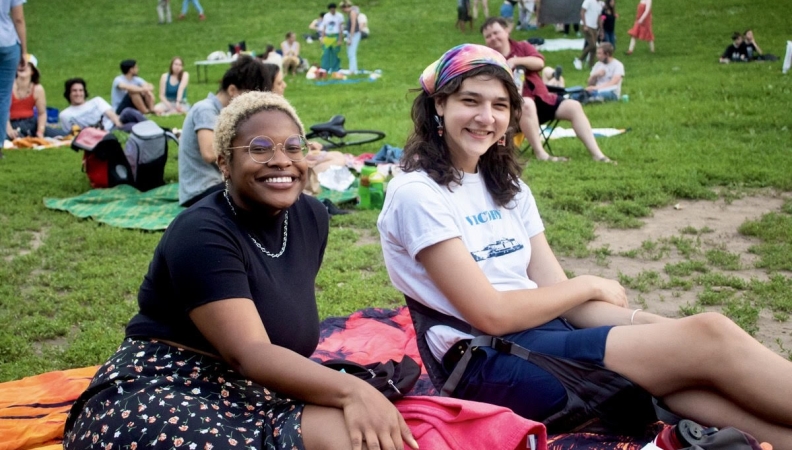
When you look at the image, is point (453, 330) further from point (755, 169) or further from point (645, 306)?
point (755, 169)

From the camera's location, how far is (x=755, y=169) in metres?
8.22

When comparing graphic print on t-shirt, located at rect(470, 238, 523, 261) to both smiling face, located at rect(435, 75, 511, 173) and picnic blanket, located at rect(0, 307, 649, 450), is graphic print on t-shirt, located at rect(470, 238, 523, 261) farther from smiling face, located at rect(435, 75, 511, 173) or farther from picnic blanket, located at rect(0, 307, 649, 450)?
picnic blanket, located at rect(0, 307, 649, 450)

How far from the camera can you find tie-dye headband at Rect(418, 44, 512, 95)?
3.29 metres

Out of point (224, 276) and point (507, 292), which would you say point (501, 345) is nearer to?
point (507, 292)

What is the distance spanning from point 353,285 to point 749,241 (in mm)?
3107

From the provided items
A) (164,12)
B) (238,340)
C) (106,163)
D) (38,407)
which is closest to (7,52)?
(106,163)

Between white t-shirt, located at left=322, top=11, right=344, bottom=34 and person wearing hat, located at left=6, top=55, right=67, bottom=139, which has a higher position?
white t-shirt, located at left=322, top=11, right=344, bottom=34

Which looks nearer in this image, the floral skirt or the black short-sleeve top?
the floral skirt

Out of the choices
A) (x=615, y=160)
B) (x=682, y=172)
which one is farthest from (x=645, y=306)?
(x=615, y=160)

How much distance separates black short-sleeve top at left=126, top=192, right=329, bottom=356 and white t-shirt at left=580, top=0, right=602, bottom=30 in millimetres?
19285

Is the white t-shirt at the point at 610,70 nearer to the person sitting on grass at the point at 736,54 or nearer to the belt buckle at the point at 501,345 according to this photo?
the person sitting on grass at the point at 736,54

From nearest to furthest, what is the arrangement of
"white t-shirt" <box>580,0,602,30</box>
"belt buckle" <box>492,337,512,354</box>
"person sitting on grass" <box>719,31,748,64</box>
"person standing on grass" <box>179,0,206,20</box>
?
1. "belt buckle" <box>492,337,512,354</box>
2. "person sitting on grass" <box>719,31,748,64</box>
3. "white t-shirt" <box>580,0,602,30</box>
4. "person standing on grass" <box>179,0,206,20</box>

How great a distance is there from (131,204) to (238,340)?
20.1 ft

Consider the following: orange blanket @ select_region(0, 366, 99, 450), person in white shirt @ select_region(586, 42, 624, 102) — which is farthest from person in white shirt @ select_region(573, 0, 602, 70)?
orange blanket @ select_region(0, 366, 99, 450)
